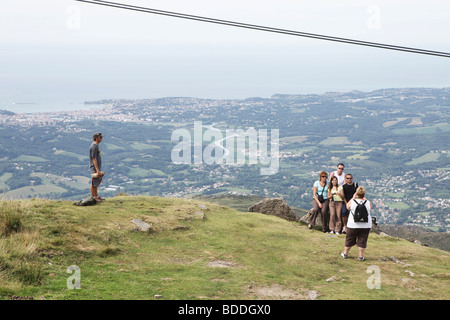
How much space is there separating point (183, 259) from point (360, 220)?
17.2ft

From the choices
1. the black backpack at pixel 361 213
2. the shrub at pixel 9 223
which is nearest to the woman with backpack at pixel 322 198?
the black backpack at pixel 361 213

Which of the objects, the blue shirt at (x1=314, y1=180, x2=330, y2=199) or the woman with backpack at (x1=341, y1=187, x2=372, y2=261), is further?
the blue shirt at (x1=314, y1=180, x2=330, y2=199)

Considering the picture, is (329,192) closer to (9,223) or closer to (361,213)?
(361,213)

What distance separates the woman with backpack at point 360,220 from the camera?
11.5 meters

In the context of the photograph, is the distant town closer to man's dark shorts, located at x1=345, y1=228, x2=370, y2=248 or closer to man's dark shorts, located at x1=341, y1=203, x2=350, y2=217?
man's dark shorts, located at x1=341, y1=203, x2=350, y2=217

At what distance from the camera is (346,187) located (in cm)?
1527

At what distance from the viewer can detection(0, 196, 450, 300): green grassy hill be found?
8.50 m

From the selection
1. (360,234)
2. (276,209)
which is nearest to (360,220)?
(360,234)

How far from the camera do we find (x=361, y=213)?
37.7 ft

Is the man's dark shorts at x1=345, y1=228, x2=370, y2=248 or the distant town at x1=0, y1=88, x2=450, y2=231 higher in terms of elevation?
the man's dark shorts at x1=345, y1=228, x2=370, y2=248

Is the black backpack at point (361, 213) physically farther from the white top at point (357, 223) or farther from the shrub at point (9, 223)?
the shrub at point (9, 223)

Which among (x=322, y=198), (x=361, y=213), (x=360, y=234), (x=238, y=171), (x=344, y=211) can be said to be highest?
(x=361, y=213)

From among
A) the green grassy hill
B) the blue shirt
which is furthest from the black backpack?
the blue shirt

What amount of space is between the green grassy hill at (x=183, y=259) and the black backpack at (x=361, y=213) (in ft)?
4.42
